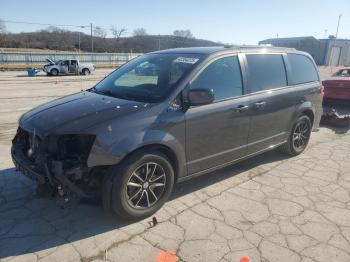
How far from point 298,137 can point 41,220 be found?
4479 mm

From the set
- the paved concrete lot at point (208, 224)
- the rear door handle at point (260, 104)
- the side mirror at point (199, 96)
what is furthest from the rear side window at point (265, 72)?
the paved concrete lot at point (208, 224)

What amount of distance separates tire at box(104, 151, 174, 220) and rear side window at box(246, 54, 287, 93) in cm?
185

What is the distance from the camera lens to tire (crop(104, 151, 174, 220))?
135 inches

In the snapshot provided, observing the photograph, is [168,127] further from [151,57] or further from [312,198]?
[312,198]

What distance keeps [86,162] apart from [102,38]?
9464cm

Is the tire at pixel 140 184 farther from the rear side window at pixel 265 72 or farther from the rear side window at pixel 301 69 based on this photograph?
the rear side window at pixel 301 69

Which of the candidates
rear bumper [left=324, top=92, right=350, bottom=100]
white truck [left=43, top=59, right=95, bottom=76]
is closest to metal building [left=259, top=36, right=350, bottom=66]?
white truck [left=43, top=59, right=95, bottom=76]

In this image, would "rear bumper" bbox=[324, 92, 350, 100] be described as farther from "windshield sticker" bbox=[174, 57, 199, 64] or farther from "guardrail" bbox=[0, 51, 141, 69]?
"guardrail" bbox=[0, 51, 141, 69]

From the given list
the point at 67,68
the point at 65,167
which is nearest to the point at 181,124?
the point at 65,167

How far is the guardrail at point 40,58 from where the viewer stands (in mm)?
36062

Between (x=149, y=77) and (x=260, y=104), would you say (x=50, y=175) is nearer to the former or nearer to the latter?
(x=149, y=77)

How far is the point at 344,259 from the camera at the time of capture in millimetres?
3182

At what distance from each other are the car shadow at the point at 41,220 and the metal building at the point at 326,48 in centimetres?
6781

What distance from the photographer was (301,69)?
5.95 m
